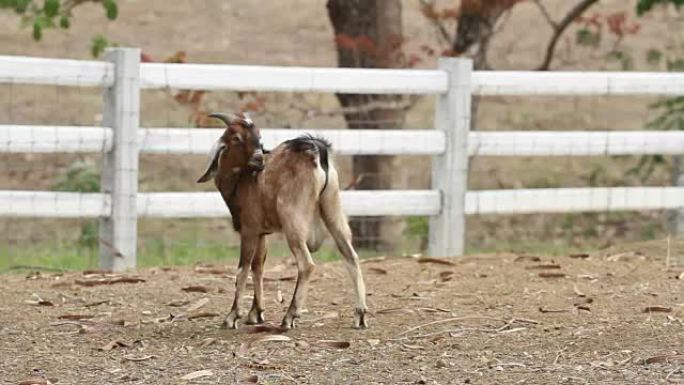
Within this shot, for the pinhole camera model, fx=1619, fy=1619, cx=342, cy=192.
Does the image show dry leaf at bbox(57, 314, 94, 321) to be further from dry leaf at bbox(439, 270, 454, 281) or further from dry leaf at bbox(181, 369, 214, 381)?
dry leaf at bbox(439, 270, 454, 281)

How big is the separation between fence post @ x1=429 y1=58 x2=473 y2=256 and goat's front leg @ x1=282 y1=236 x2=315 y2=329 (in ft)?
12.5

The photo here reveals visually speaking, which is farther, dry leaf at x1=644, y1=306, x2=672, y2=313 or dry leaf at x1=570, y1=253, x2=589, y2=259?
dry leaf at x1=570, y1=253, x2=589, y2=259

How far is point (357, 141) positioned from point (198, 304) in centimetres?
276

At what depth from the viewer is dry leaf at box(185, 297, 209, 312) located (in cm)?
889

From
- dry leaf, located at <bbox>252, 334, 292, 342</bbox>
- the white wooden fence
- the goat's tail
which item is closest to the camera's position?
dry leaf, located at <bbox>252, 334, 292, 342</bbox>

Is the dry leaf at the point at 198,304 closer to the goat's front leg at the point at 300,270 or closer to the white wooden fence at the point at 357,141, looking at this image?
the goat's front leg at the point at 300,270

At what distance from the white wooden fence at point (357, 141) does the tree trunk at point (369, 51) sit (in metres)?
3.18

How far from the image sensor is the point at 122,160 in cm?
1061

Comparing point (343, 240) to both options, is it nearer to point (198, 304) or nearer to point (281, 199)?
point (281, 199)

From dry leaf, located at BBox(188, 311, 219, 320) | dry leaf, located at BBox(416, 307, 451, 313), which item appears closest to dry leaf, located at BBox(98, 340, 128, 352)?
dry leaf, located at BBox(188, 311, 219, 320)

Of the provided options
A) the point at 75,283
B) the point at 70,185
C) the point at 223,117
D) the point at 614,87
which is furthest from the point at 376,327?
the point at 70,185

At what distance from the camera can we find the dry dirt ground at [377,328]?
23.4 feet

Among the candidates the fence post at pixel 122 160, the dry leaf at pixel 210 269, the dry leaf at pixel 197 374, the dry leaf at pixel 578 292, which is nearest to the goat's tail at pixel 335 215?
the dry leaf at pixel 197 374

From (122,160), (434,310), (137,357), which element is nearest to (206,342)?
(137,357)
